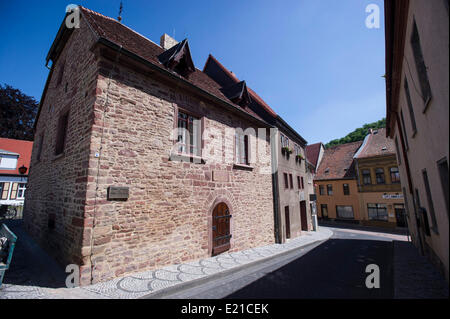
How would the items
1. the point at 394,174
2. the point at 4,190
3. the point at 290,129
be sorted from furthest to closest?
the point at 394,174 → the point at 4,190 → the point at 290,129

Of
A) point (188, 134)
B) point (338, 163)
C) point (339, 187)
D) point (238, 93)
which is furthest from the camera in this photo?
point (338, 163)

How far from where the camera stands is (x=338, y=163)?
86.7ft

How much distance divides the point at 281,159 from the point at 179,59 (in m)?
8.74

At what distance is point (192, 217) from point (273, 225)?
6.28 metres

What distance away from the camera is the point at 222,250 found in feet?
26.8

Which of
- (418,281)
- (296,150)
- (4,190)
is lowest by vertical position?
(418,281)

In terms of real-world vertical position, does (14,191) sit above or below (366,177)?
below

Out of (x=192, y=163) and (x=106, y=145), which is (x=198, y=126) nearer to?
(x=192, y=163)

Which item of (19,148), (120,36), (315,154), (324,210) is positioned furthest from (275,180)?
(19,148)

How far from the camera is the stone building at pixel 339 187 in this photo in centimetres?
2330

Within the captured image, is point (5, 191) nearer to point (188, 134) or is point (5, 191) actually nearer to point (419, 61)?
point (188, 134)

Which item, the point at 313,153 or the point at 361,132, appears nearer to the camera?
the point at 313,153

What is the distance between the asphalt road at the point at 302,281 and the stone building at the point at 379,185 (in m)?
14.8
